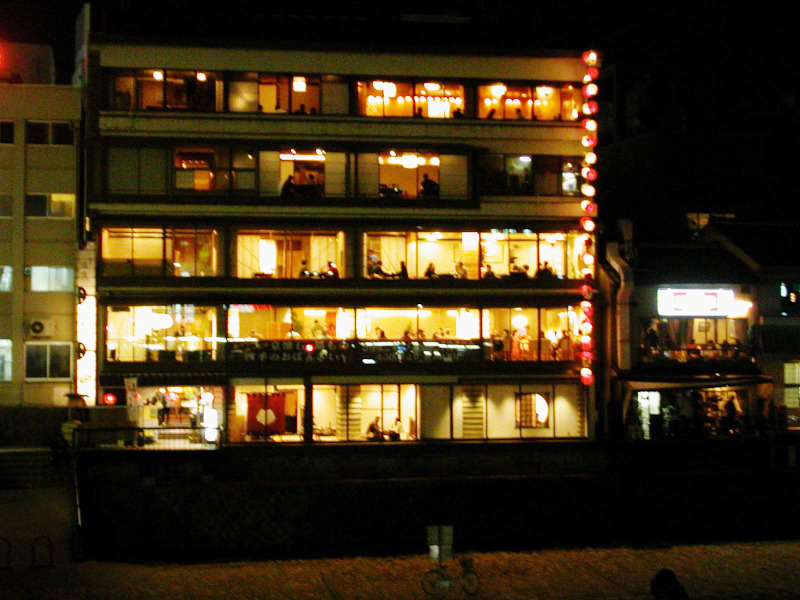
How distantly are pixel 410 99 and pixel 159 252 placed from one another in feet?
34.7

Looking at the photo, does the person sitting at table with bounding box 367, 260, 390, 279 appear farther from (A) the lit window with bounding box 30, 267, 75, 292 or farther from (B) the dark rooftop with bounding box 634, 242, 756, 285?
(A) the lit window with bounding box 30, 267, 75, 292

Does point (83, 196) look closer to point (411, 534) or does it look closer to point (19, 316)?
point (19, 316)

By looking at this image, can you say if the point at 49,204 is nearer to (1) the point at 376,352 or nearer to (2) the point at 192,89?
(2) the point at 192,89

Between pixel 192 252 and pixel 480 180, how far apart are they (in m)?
10.7

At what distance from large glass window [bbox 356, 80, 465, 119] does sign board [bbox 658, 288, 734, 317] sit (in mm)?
10256

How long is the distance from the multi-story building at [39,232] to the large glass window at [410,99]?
449 inches

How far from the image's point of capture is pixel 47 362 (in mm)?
35000

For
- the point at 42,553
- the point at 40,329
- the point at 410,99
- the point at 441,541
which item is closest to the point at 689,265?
the point at 410,99

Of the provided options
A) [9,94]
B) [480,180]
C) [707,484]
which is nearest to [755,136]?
[480,180]

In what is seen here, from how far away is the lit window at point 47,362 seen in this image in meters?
35.0

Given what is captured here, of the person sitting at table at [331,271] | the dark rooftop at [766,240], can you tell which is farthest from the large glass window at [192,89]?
the dark rooftop at [766,240]

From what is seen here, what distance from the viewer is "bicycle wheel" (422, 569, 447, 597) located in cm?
2228

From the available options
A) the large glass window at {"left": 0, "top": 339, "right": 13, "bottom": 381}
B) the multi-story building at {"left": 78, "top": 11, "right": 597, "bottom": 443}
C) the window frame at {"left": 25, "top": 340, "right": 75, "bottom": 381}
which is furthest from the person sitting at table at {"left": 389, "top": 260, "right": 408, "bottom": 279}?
the large glass window at {"left": 0, "top": 339, "right": 13, "bottom": 381}

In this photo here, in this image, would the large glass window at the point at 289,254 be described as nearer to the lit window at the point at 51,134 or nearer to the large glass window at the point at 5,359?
the lit window at the point at 51,134
